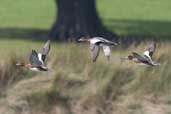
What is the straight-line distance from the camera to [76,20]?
1775 centimetres

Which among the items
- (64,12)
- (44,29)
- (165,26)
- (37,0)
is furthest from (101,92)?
(37,0)

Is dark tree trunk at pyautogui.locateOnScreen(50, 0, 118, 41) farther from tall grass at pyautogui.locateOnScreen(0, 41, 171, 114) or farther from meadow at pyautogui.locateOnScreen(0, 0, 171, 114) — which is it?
tall grass at pyautogui.locateOnScreen(0, 41, 171, 114)

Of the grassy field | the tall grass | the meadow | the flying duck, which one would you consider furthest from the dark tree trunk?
the flying duck

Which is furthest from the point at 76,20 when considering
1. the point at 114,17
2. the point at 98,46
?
the point at 98,46

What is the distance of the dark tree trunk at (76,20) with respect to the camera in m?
17.7

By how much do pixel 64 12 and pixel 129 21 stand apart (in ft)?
12.5

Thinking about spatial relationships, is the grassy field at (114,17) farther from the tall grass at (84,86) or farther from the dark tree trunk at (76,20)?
the tall grass at (84,86)

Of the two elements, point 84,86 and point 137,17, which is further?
point 137,17

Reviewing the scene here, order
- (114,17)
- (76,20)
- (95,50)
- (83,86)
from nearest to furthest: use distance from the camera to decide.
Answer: (95,50)
(83,86)
(76,20)
(114,17)

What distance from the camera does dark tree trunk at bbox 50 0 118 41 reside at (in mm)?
17703

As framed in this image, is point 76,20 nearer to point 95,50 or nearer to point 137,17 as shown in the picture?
point 137,17

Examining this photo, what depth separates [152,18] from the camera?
22031mm

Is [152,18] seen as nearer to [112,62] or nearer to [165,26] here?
[165,26]

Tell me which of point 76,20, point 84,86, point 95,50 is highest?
point 95,50
